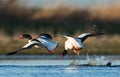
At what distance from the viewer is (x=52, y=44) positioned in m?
44.2

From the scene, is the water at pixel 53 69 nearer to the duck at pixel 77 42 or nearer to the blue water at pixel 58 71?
the blue water at pixel 58 71

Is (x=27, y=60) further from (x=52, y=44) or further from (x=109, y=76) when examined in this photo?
(x=109, y=76)

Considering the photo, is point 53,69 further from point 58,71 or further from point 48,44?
point 48,44

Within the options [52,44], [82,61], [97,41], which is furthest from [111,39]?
[52,44]

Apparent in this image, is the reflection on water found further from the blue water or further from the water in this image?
the blue water

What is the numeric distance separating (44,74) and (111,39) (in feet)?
38.1

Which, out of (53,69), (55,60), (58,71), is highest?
(55,60)

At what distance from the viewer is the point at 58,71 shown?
1689 inches

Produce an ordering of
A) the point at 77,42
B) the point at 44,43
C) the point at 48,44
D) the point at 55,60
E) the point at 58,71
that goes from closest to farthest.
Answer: the point at 58,71 < the point at 48,44 < the point at 44,43 < the point at 77,42 < the point at 55,60

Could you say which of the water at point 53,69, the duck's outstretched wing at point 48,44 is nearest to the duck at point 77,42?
the water at point 53,69

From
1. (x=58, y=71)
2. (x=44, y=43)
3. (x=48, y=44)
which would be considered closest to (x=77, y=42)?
(x=48, y=44)

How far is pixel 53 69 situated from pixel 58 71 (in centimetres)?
66

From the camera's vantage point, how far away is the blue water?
41.4 metres

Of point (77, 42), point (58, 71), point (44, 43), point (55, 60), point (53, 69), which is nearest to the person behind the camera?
point (58, 71)
